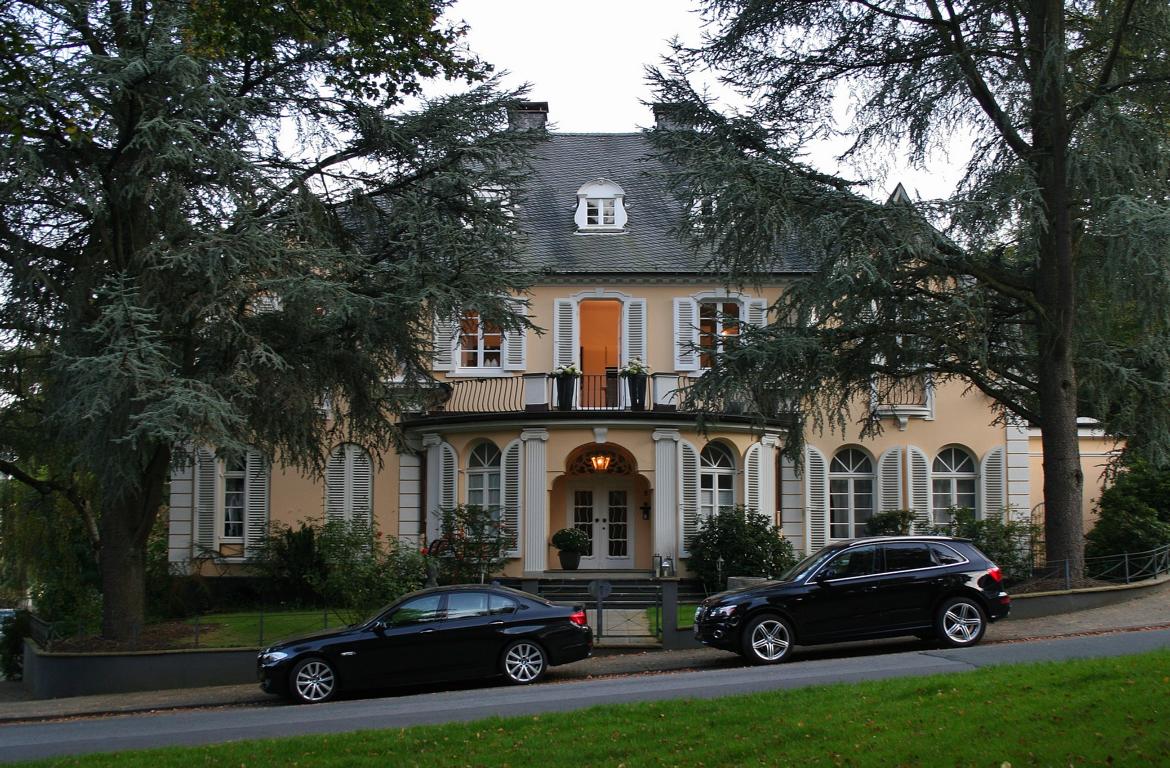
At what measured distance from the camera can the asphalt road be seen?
456 inches

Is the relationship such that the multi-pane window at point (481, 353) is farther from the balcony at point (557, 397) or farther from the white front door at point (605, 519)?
the white front door at point (605, 519)

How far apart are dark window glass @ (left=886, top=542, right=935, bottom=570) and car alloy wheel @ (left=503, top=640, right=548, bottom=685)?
187 inches

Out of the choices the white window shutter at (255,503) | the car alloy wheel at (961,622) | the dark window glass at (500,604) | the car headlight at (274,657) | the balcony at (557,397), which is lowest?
the car headlight at (274,657)

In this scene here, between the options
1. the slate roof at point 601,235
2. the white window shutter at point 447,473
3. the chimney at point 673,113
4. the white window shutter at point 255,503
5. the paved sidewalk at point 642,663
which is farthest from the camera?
the slate roof at point 601,235

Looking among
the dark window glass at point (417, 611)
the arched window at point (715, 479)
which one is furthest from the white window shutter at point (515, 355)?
the dark window glass at point (417, 611)

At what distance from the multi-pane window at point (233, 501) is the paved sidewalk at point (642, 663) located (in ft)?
32.8

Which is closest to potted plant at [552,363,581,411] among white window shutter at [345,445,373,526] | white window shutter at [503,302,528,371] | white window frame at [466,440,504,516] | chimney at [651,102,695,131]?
white window frame at [466,440,504,516]

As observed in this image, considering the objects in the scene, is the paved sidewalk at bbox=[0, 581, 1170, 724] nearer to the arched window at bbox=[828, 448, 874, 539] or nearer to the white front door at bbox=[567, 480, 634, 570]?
the white front door at bbox=[567, 480, 634, 570]

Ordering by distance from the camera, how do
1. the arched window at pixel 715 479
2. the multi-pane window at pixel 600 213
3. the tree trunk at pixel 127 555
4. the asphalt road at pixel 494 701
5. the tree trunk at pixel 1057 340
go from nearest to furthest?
the asphalt road at pixel 494 701
the tree trunk at pixel 1057 340
the tree trunk at pixel 127 555
the arched window at pixel 715 479
the multi-pane window at pixel 600 213

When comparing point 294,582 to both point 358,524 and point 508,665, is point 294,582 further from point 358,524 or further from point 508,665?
point 508,665

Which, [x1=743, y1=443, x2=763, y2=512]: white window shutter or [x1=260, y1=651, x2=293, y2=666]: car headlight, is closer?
[x1=260, y1=651, x2=293, y2=666]: car headlight

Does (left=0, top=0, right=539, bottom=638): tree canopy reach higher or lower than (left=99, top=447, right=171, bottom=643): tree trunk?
higher

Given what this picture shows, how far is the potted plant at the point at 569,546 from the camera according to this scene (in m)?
25.7

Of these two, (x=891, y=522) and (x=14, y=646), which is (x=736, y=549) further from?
(x=14, y=646)
